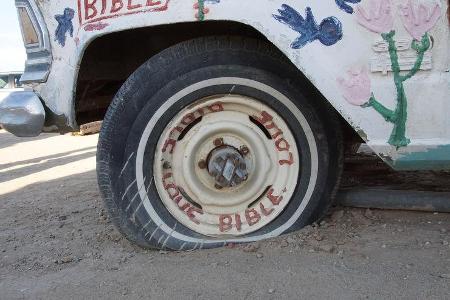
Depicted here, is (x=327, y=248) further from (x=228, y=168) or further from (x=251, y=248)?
(x=228, y=168)

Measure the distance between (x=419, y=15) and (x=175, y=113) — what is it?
123 cm

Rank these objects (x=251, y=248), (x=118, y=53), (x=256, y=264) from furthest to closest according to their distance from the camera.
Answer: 1. (x=118, y=53)
2. (x=251, y=248)
3. (x=256, y=264)

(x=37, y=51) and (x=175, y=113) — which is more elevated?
(x=37, y=51)

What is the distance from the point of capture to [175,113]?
101 inches

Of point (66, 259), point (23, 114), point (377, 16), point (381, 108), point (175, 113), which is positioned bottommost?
point (66, 259)

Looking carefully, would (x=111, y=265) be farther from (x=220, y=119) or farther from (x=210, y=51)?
(x=210, y=51)

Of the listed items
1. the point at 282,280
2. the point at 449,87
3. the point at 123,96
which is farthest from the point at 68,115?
the point at 449,87

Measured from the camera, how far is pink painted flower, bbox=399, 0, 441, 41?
219 cm

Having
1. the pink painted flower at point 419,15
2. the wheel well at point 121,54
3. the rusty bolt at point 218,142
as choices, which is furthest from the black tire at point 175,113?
the pink painted flower at point 419,15

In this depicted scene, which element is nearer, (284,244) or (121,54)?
(284,244)

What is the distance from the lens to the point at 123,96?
2535mm

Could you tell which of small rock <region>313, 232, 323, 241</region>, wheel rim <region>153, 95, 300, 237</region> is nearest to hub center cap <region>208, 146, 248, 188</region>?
wheel rim <region>153, 95, 300, 237</region>

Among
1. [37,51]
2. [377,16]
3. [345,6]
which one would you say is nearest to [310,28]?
[345,6]

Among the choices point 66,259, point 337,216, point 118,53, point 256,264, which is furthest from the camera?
point 118,53
